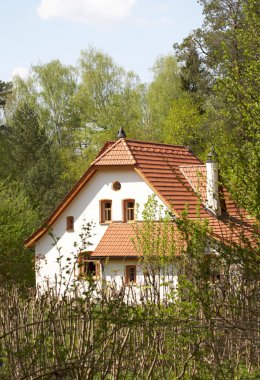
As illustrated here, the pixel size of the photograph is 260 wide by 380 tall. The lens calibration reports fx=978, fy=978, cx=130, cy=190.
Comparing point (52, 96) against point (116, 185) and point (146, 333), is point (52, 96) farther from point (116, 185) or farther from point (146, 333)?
point (146, 333)

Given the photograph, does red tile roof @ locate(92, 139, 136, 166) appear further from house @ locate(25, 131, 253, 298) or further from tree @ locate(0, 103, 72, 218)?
tree @ locate(0, 103, 72, 218)

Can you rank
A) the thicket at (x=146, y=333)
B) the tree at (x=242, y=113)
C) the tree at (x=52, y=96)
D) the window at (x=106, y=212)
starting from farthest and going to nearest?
the tree at (x=52, y=96)
the window at (x=106, y=212)
the tree at (x=242, y=113)
the thicket at (x=146, y=333)

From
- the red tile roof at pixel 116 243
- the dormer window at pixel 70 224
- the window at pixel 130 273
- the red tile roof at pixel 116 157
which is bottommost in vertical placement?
the window at pixel 130 273

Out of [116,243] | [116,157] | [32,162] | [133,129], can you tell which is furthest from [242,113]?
[133,129]

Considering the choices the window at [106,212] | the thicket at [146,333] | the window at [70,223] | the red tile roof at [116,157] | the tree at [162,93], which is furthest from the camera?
the tree at [162,93]

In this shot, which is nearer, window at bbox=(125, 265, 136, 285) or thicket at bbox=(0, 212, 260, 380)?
thicket at bbox=(0, 212, 260, 380)

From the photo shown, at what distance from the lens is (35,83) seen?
222 feet

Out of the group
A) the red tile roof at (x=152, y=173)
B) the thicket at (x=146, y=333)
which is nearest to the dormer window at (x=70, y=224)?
the red tile roof at (x=152, y=173)

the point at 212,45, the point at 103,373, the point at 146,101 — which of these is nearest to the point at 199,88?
the point at 212,45

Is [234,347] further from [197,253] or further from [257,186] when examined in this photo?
[257,186]

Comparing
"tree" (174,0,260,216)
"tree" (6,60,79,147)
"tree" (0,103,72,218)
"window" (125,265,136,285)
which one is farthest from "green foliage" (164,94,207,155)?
"tree" (174,0,260,216)

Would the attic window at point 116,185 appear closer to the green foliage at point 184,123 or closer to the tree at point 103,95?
the green foliage at point 184,123

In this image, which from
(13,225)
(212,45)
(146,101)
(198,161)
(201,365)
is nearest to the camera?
(201,365)

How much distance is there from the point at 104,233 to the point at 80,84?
34717mm
